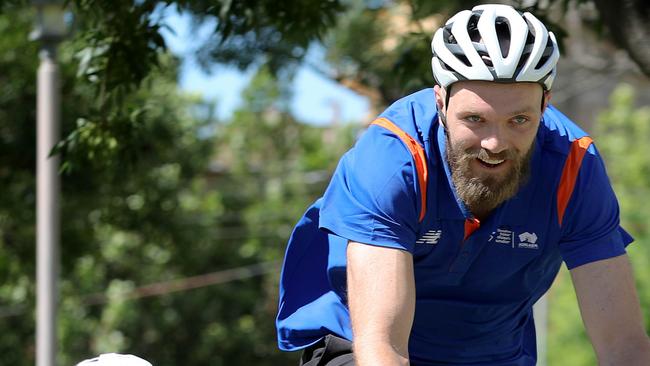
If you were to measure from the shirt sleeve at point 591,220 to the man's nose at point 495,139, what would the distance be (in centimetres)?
33

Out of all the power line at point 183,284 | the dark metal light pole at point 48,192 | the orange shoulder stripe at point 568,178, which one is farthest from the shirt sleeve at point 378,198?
the power line at point 183,284

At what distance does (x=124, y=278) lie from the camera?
18.5 metres

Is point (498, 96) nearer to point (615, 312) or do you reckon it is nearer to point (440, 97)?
point (440, 97)

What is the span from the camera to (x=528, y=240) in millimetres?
3211

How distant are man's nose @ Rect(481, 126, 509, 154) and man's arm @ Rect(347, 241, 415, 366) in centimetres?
35

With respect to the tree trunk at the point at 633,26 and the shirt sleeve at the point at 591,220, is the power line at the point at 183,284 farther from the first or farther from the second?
the shirt sleeve at the point at 591,220

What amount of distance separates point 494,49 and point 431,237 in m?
0.54

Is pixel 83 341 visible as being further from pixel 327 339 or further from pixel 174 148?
pixel 327 339

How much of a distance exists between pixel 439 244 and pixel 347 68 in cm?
963

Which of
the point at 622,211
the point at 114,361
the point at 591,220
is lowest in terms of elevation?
the point at 622,211

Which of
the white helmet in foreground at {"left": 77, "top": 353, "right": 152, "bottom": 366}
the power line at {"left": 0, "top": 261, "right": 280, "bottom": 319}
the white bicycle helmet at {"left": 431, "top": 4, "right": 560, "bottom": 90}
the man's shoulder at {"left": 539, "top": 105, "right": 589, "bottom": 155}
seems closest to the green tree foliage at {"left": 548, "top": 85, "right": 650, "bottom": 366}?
the power line at {"left": 0, "top": 261, "right": 280, "bottom": 319}

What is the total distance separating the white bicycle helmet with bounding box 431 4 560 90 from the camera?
2.98 meters

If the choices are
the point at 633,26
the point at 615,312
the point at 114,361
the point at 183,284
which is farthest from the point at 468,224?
the point at 183,284

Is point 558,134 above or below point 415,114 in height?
below
